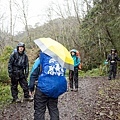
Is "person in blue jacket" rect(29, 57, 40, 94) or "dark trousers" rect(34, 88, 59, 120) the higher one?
"person in blue jacket" rect(29, 57, 40, 94)

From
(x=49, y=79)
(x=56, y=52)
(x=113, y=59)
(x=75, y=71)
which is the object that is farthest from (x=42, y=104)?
(x=113, y=59)

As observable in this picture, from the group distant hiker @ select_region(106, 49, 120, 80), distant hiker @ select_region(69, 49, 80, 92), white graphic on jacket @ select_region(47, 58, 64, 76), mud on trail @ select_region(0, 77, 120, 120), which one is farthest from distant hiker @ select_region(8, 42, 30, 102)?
distant hiker @ select_region(106, 49, 120, 80)

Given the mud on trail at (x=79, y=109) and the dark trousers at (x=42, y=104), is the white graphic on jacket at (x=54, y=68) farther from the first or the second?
the mud on trail at (x=79, y=109)

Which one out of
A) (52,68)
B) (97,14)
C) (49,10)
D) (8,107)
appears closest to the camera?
(52,68)

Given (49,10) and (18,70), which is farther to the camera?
(49,10)

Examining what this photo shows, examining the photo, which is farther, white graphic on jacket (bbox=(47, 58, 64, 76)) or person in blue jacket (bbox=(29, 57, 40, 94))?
person in blue jacket (bbox=(29, 57, 40, 94))

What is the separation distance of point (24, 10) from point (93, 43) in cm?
1916

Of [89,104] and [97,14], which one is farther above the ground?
[97,14]

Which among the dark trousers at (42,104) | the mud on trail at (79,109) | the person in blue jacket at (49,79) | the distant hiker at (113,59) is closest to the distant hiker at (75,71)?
the mud on trail at (79,109)

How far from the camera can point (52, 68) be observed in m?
4.48

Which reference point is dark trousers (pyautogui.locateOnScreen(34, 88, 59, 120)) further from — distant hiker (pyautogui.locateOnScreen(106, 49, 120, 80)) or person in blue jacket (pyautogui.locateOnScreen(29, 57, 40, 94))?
distant hiker (pyautogui.locateOnScreen(106, 49, 120, 80))

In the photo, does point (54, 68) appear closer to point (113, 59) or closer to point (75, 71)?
point (75, 71)

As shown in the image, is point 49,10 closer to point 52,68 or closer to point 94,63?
point 94,63

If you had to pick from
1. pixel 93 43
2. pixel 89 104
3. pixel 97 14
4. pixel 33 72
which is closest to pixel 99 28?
pixel 97 14
